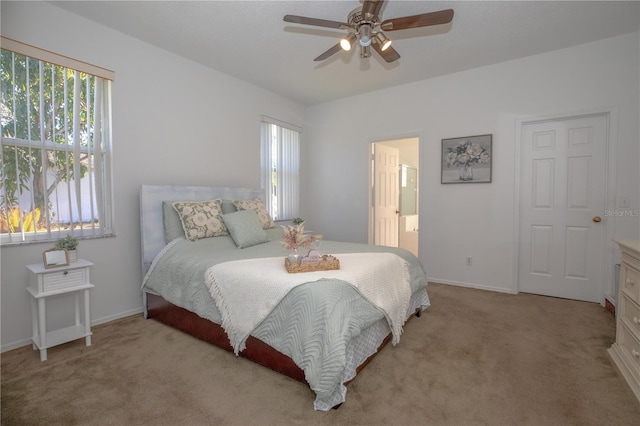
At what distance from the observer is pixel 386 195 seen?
5.06 metres

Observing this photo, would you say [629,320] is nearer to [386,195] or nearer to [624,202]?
[624,202]

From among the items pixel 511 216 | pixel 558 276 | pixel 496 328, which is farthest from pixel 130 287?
pixel 558 276

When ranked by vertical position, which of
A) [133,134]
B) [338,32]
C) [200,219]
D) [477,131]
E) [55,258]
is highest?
[338,32]

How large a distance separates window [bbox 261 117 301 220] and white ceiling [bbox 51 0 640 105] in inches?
34.3

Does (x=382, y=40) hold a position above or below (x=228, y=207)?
above

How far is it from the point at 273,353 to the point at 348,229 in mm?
3065

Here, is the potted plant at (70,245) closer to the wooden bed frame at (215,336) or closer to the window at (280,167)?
the wooden bed frame at (215,336)

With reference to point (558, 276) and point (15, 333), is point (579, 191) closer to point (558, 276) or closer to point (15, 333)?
point (558, 276)

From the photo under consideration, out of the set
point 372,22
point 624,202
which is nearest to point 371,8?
point 372,22

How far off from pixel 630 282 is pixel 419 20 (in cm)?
218

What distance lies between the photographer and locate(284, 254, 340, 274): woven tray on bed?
197cm

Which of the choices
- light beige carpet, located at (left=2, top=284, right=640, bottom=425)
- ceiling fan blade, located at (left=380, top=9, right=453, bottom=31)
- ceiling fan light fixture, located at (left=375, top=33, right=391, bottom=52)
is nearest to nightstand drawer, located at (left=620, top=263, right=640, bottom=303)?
light beige carpet, located at (left=2, top=284, right=640, bottom=425)

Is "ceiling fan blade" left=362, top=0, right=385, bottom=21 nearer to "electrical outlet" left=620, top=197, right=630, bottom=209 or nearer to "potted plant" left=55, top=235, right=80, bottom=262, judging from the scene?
"potted plant" left=55, top=235, right=80, bottom=262

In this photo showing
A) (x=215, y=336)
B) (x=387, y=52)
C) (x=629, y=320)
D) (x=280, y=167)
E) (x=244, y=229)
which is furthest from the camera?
(x=280, y=167)
